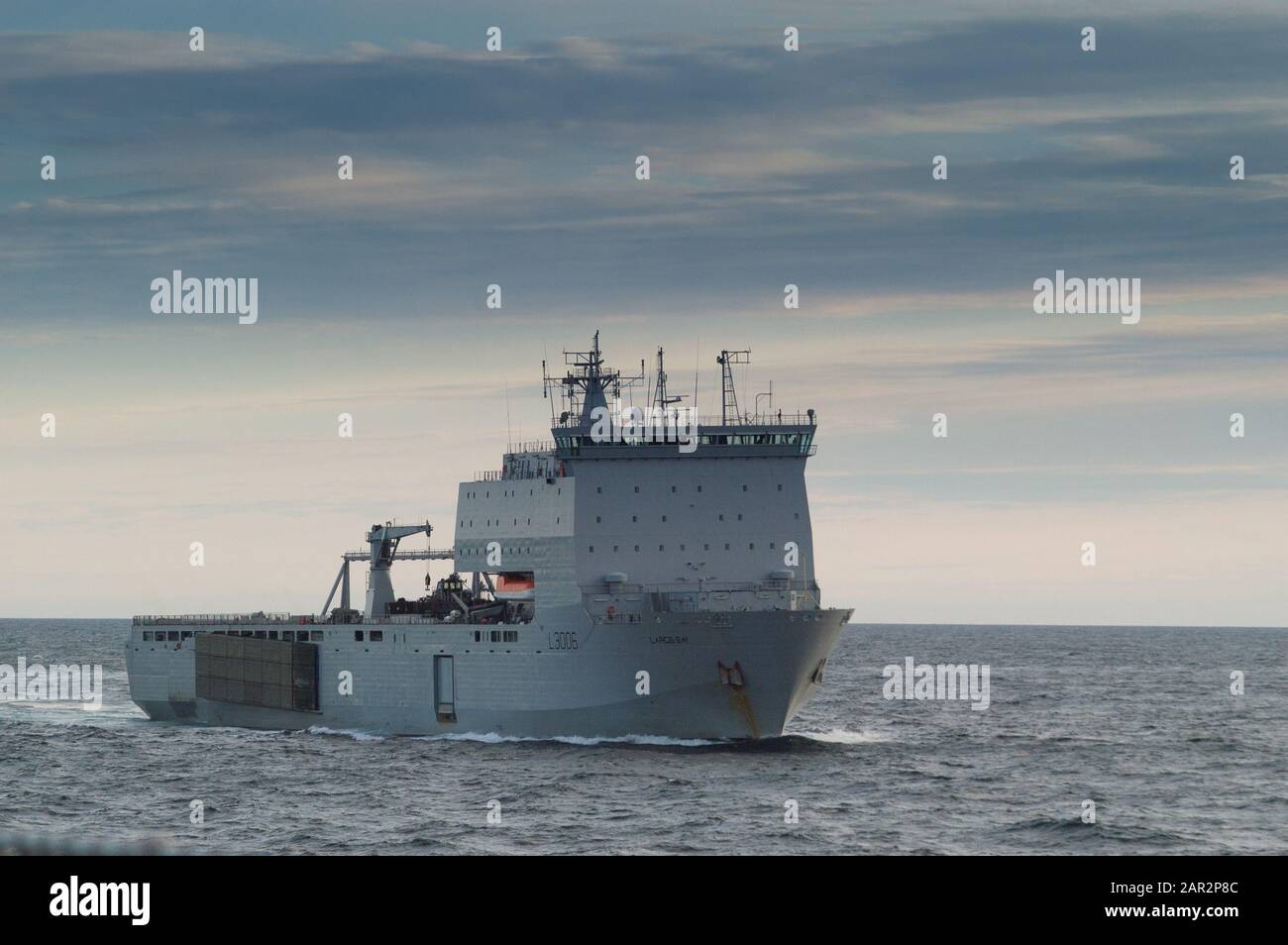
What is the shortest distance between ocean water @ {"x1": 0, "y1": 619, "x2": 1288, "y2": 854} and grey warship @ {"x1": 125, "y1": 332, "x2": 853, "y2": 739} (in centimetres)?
129

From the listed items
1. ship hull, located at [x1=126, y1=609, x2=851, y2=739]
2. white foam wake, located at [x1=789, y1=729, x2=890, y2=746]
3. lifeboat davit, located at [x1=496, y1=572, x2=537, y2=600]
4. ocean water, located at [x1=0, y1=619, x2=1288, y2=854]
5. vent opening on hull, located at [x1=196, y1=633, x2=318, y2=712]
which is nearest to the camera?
ocean water, located at [x1=0, y1=619, x2=1288, y2=854]

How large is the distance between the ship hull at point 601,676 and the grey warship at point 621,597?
0.18 feet

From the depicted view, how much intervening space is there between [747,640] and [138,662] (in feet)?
109

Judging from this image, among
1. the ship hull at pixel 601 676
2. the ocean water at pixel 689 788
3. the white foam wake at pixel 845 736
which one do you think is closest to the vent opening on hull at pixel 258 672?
the ocean water at pixel 689 788

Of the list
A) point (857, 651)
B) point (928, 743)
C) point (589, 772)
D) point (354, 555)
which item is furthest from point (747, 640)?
point (857, 651)

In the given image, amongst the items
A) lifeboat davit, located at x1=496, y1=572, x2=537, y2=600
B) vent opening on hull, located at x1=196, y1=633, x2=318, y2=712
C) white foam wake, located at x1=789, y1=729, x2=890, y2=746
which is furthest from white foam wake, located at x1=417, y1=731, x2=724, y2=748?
vent opening on hull, located at x1=196, y1=633, x2=318, y2=712

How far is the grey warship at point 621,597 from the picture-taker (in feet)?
168

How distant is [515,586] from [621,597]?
5.65 m

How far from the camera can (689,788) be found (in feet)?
147

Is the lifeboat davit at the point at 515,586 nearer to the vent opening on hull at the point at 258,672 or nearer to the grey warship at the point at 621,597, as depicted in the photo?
the grey warship at the point at 621,597

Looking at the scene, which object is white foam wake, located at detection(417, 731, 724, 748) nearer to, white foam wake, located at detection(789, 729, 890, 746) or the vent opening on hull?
white foam wake, located at detection(789, 729, 890, 746)

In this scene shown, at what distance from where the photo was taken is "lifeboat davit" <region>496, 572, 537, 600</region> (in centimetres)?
5653
